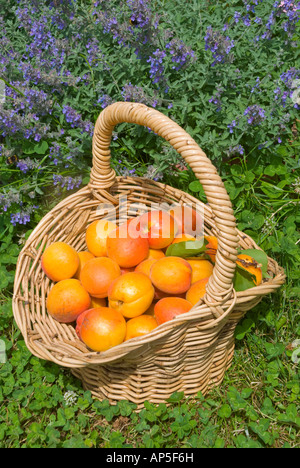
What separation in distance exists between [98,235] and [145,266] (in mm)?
316

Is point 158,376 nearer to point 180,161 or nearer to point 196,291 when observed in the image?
point 196,291

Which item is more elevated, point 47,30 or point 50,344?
point 47,30

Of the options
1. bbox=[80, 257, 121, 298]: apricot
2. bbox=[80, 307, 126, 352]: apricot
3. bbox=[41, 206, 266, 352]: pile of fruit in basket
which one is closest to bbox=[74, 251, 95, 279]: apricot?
bbox=[41, 206, 266, 352]: pile of fruit in basket

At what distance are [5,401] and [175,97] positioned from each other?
1.89 metres

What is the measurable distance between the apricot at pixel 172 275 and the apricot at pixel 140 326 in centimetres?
15

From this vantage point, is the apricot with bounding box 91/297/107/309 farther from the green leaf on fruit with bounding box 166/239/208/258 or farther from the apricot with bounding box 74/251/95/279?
the green leaf on fruit with bounding box 166/239/208/258

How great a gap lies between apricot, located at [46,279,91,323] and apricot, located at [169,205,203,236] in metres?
0.59

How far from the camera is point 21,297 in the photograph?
1890mm

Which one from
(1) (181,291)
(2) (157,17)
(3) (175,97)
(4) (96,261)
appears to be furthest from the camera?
(3) (175,97)

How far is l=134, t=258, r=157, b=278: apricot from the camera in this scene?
77.2 inches

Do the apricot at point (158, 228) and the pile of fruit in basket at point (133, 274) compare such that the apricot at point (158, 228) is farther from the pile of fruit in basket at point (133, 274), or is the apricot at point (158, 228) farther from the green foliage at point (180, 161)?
the green foliage at point (180, 161)

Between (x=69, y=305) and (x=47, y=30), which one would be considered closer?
(x=69, y=305)

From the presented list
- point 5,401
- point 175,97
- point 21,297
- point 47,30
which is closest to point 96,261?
point 21,297

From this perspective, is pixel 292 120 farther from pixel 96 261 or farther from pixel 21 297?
pixel 21 297
